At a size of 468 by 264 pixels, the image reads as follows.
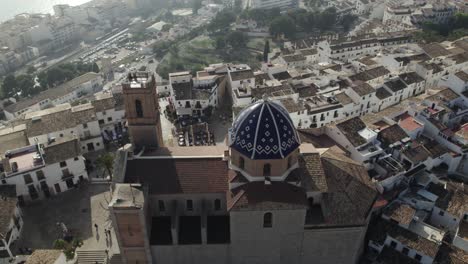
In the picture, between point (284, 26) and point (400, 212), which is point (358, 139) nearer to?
point (400, 212)

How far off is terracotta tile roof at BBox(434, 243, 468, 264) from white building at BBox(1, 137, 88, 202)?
31.9 meters

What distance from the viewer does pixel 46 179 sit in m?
34.9

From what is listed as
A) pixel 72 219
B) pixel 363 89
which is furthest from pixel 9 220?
pixel 363 89

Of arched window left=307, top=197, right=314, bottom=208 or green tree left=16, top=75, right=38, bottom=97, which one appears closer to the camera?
arched window left=307, top=197, right=314, bottom=208

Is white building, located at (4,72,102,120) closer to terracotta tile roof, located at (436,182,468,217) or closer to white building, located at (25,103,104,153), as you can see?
white building, located at (25,103,104,153)

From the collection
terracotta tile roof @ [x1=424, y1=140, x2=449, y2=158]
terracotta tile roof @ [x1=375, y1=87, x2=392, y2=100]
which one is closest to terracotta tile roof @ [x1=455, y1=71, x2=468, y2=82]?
terracotta tile roof @ [x1=375, y1=87, x2=392, y2=100]

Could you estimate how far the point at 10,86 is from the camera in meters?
78.4

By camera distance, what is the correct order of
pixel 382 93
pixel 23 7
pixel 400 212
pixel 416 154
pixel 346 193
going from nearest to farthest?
pixel 346 193 < pixel 400 212 < pixel 416 154 < pixel 382 93 < pixel 23 7

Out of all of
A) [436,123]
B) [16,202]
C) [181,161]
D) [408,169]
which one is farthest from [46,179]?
[436,123]

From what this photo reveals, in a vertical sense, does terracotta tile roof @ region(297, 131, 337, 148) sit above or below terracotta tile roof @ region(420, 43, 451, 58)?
below

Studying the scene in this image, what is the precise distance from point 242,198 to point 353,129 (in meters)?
18.0

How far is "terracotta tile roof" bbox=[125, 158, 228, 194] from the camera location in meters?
26.5

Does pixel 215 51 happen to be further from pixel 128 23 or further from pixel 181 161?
pixel 181 161

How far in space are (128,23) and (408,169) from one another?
120 m
